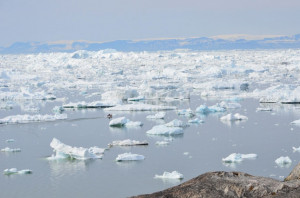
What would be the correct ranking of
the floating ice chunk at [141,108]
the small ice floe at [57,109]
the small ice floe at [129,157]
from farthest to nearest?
the floating ice chunk at [141,108]
the small ice floe at [57,109]
the small ice floe at [129,157]

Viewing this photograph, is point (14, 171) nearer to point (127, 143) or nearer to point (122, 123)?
point (127, 143)

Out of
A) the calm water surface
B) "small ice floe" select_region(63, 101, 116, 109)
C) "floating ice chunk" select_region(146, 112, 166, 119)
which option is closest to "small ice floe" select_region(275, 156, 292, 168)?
the calm water surface

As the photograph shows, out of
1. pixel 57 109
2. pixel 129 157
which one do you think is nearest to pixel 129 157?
pixel 129 157

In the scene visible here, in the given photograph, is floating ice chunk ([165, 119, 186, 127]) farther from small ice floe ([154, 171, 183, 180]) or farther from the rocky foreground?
the rocky foreground

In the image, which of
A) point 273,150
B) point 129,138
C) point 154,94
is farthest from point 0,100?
point 273,150

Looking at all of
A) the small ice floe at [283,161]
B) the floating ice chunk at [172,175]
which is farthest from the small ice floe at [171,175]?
the small ice floe at [283,161]

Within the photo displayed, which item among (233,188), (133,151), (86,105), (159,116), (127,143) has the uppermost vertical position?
(233,188)

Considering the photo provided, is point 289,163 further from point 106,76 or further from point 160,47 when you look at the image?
point 160,47

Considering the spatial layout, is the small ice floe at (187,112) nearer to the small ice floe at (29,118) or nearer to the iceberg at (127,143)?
the small ice floe at (29,118)
